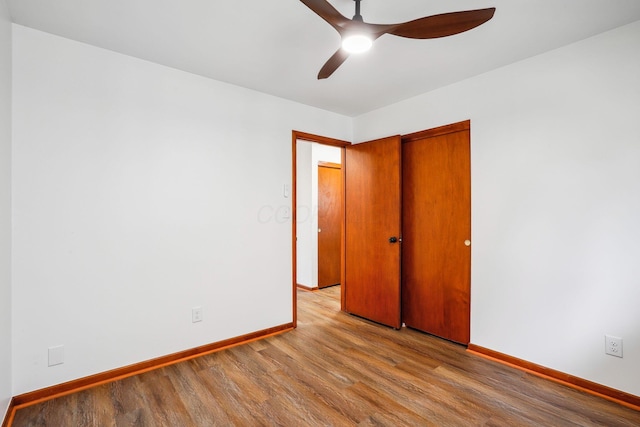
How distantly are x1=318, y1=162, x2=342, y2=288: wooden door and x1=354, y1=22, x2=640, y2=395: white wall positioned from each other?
7.88 feet

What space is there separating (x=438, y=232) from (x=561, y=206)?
101 centimetres

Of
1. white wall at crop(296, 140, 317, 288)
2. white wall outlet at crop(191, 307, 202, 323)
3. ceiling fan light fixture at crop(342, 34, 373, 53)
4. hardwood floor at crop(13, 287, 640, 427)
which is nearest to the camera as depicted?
ceiling fan light fixture at crop(342, 34, 373, 53)

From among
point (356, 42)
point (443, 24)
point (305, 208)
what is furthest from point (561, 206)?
point (305, 208)

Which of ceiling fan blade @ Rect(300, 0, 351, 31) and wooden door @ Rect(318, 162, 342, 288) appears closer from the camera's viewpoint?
ceiling fan blade @ Rect(300, 0, 351, 31)

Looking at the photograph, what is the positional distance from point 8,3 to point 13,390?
227cm

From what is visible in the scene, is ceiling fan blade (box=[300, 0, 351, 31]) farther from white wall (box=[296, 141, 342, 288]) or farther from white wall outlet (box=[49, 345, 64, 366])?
white wall (box=[296, 141, 342, 288])

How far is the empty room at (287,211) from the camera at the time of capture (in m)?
1.84

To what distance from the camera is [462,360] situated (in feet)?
8.20

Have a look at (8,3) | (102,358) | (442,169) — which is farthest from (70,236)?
(442,169)

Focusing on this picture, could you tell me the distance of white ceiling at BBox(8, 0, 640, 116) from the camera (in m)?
1.74

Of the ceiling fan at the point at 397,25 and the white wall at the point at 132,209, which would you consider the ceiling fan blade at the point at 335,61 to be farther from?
the white wall at the point at 132,209

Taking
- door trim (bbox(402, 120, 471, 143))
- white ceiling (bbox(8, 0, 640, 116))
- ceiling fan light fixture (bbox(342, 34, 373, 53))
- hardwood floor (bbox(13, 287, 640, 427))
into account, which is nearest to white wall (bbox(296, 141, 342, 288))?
door trim (bbox(402, 120, 471, 143))

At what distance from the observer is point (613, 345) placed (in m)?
1.97

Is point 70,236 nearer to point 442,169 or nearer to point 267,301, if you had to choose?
point 267,301
